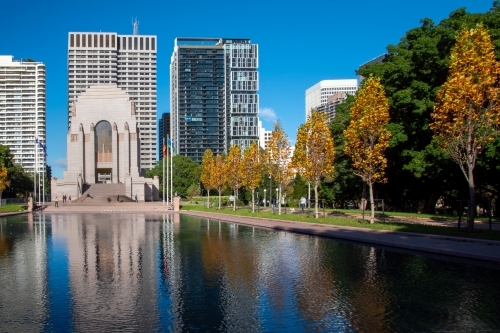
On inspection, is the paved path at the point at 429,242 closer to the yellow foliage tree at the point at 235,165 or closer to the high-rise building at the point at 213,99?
the yellow foliage tree at the point at 235,165

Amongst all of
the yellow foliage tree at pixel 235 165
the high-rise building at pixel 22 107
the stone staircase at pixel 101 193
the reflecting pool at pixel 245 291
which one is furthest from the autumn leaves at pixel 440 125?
the high-rise building at pixel 22 107

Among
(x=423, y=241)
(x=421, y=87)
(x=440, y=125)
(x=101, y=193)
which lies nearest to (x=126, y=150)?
(x=101, y=193)

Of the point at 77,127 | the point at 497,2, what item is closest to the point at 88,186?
the point at 77,127

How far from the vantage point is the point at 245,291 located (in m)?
10.5

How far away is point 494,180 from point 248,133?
150 metres

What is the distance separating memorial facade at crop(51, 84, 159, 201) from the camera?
274 feet

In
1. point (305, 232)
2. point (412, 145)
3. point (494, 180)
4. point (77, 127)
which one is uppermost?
point (77, 127)

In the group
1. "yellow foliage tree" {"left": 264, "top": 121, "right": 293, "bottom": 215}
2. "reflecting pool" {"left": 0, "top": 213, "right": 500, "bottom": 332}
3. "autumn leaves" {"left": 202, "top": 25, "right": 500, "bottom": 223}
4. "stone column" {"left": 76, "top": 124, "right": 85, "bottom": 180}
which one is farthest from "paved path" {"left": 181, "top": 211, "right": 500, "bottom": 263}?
"stone column" {"left": 76, "top": 124, "right": 85, "bottom": 180}

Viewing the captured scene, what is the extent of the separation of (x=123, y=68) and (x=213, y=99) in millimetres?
34415

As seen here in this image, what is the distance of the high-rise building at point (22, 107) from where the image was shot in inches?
6442

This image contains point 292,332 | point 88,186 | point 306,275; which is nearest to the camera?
point 292,332

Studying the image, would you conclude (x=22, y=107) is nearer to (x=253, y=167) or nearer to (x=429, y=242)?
(x=253, y=167)

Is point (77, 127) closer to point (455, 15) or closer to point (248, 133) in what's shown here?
point (455, 15)

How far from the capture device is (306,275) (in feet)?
40.5
